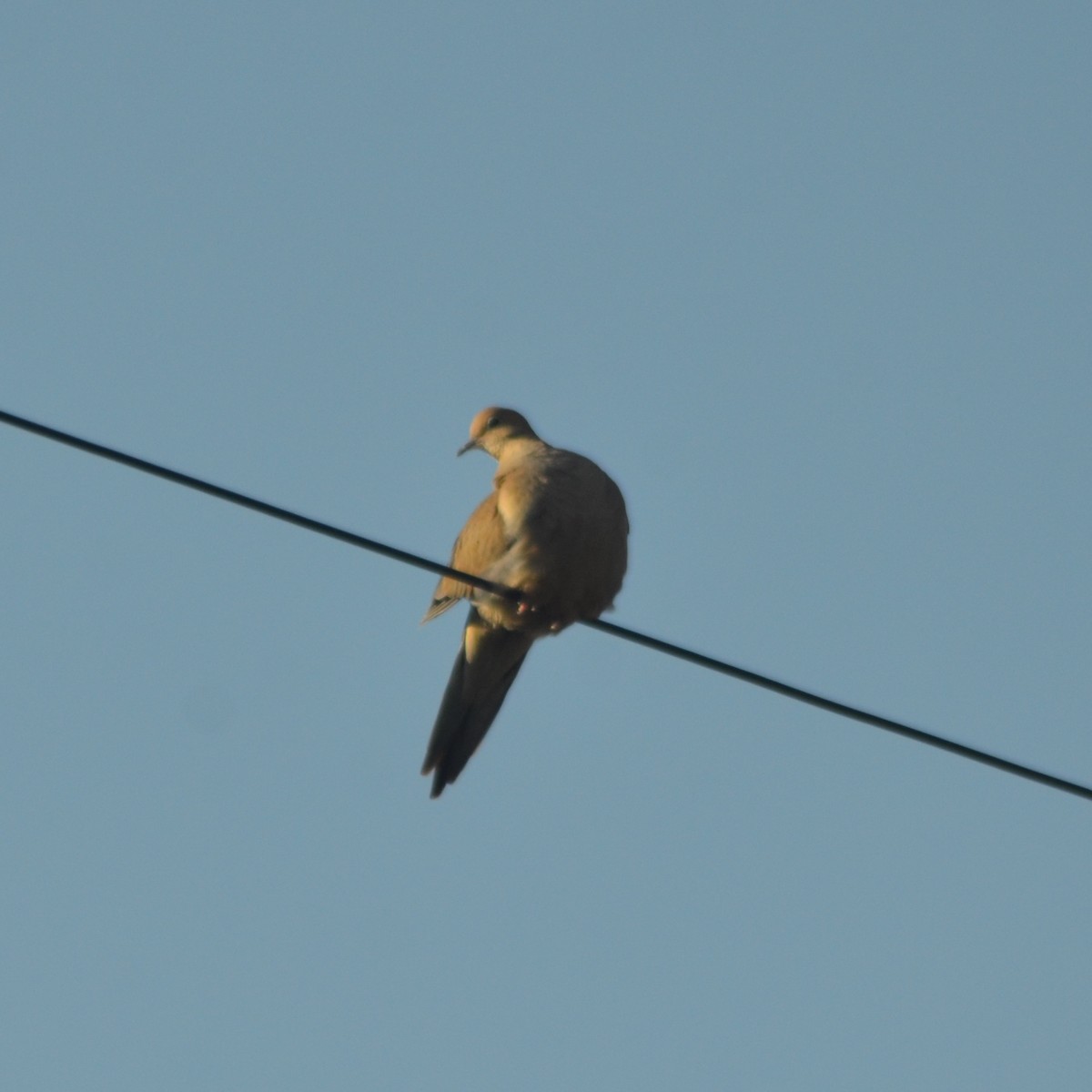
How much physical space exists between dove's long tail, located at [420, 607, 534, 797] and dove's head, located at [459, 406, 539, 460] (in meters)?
1.41

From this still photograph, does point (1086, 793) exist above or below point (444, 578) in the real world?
below

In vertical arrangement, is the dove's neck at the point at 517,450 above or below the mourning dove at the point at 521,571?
above

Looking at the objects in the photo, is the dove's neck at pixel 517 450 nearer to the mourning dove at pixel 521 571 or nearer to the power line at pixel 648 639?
the mourning dove at pixel 521 571

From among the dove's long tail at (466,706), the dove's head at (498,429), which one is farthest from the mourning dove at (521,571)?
the dove's head at (498,429)

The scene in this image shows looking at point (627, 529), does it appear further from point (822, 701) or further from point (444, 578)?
point (822, 701)

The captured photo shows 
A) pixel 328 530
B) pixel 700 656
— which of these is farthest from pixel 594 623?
pixel 328 530

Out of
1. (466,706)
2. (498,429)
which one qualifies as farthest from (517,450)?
(466,706)

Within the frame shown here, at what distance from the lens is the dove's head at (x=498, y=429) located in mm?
9042

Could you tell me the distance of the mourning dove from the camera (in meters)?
7.26

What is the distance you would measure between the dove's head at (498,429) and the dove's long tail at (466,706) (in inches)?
55.4

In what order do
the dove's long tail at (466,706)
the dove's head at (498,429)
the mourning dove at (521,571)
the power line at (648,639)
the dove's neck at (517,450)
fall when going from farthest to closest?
the dove's head at (498,429)
the dove's neck at (517,450)
the dove's long tail at (466,706)
the mourning dove at (521,571)
the power line at (648,639)

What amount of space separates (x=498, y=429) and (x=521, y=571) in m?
1.98

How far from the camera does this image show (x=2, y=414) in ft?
14.8

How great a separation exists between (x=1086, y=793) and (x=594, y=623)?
4.62 ft
